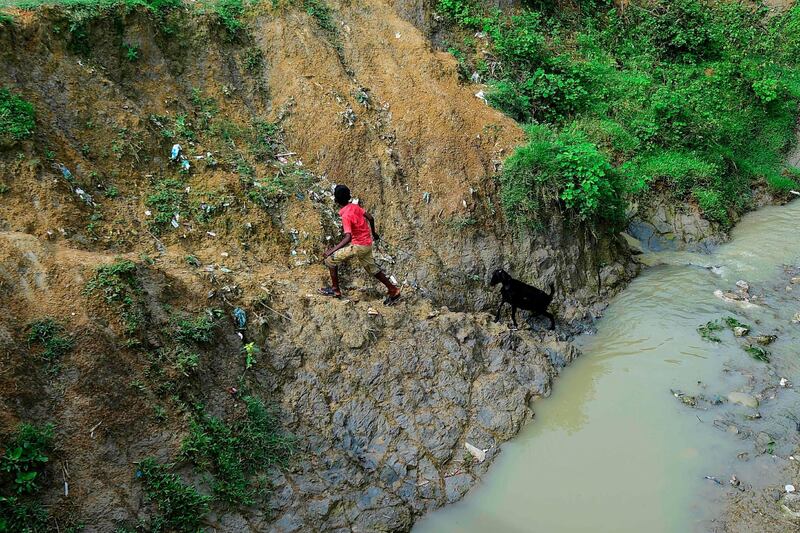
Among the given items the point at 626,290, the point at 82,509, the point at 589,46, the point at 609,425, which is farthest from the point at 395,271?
the point at 589,46

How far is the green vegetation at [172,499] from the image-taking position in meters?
4.63

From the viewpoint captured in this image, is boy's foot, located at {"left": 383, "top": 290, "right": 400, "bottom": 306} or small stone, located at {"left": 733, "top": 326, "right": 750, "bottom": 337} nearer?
boy's foot, located at {"left": 383, "top": 290, "right": 400, "bottom": 306}

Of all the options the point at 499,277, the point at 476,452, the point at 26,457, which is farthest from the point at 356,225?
the point at 26,457

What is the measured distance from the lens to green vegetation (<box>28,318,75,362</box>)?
4.77 metres

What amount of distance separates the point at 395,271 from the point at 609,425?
129 inches

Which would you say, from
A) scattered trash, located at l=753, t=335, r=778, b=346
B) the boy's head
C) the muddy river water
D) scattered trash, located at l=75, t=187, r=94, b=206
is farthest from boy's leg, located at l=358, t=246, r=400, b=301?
scattered trash, located at l=753, t=335, r=778, b=346

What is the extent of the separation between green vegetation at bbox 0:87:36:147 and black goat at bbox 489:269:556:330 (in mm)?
5828

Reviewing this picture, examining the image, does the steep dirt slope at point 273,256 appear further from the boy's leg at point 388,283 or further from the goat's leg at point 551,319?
the goat's leg at point 551,319

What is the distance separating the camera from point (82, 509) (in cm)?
436

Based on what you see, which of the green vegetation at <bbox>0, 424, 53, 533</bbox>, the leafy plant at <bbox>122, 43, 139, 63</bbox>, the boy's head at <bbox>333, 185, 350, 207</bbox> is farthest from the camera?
the leafy plant at <bbox>122, 43, 139, 63</bbox>

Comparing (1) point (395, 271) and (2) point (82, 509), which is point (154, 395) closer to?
(2) point (82, 509)

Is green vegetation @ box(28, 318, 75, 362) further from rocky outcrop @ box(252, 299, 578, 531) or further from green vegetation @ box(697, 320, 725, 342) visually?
green vegetation @ box(697, 320, 725, 342)

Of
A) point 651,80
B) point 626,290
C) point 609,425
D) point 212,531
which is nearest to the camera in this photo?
point 212,531

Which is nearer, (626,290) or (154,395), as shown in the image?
(154,395)
